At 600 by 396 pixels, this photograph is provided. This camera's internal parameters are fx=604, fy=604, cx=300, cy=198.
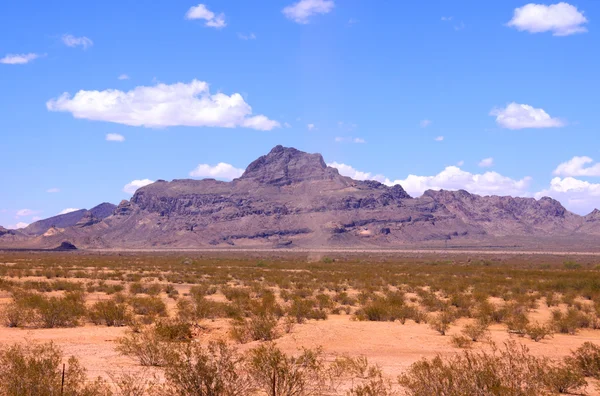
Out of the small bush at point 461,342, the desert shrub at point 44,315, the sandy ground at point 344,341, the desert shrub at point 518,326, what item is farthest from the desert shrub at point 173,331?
the desert shrub at point 518,326

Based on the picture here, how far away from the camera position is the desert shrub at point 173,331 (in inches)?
641

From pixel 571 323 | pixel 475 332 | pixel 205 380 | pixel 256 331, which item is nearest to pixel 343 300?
pixel 571 323

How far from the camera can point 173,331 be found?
17.0 m

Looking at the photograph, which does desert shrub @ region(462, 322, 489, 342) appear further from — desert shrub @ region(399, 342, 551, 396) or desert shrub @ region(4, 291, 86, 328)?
desert shrub @ region(4, 291, 86, 328)

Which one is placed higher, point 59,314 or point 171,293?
point 59,314

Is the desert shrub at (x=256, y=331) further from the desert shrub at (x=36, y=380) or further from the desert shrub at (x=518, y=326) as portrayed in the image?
the desert shrub at (x=518, y=326)

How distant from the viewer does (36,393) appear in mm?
9391

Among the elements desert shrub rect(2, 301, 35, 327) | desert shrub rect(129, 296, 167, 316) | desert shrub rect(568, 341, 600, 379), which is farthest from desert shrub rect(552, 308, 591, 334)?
desert shrub rect(2, 301, 35, 327)

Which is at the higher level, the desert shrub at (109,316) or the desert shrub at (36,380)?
the desert shrub at (36,380)

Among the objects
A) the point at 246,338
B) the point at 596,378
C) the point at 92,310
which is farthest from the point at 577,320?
the point at 92,310

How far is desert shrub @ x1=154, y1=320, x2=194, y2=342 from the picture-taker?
16.3m

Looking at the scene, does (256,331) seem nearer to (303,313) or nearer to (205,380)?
(303,313)

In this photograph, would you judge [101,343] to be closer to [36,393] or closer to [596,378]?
[36,393]

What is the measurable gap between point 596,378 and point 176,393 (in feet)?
30.7
